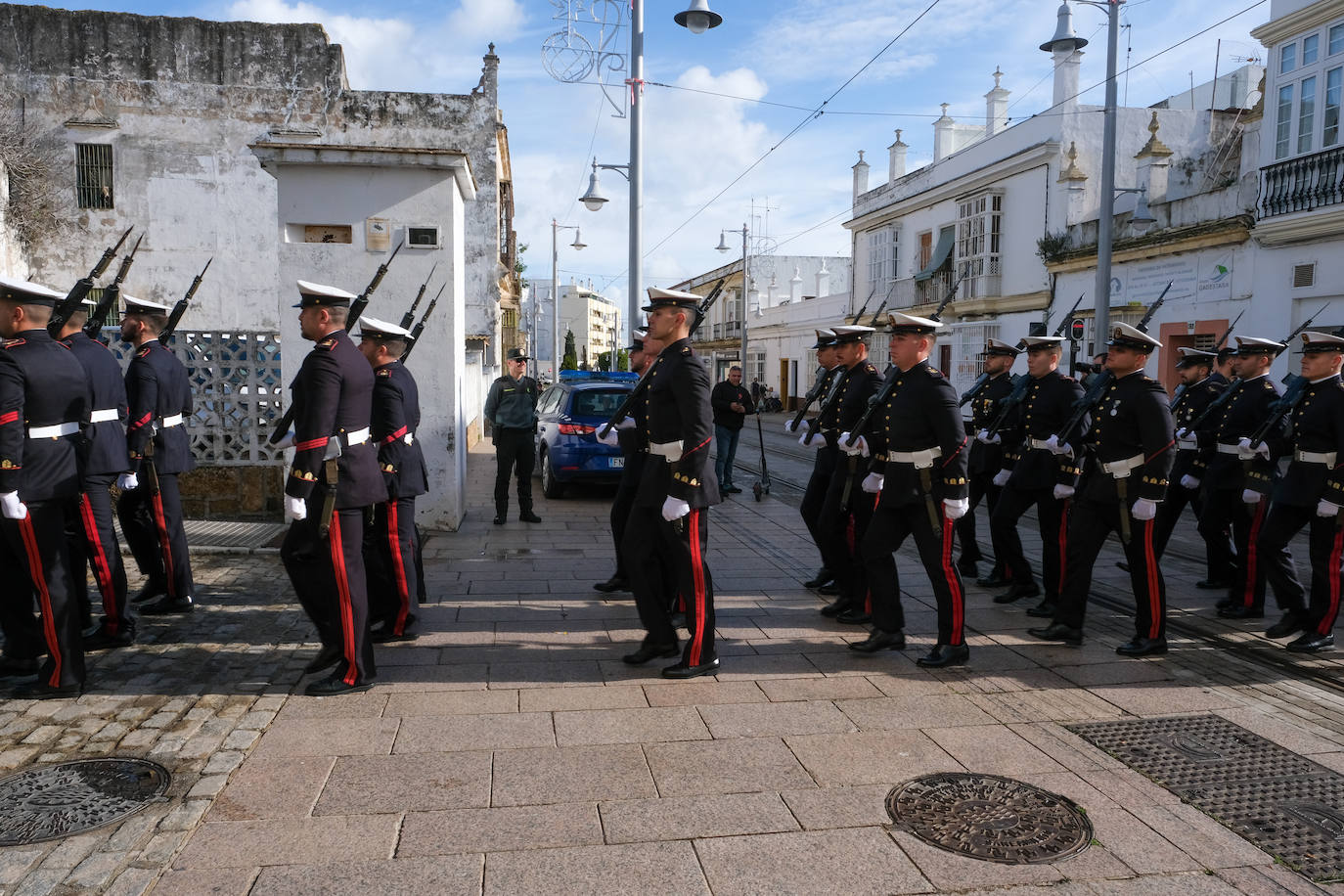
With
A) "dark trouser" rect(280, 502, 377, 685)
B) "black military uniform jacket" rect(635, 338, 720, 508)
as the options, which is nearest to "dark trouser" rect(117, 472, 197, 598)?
"dark trouser" rect(280, 502, 377, 685)

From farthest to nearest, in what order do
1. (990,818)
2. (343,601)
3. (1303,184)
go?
(1303,184)
(343,601)
(990,818)

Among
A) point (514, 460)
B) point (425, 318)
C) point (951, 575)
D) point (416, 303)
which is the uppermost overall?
point (416, 303)

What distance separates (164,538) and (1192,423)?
766 centimetres

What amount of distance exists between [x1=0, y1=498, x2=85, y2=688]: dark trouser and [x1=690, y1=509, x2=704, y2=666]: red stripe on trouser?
3.07 m

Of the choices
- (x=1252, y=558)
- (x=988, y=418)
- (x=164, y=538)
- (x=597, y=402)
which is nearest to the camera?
(x=164, y=538)

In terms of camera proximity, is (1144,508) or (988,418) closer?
(1144,508)

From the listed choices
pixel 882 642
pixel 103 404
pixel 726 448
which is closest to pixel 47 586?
pixel 103 404

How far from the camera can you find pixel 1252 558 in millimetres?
6734

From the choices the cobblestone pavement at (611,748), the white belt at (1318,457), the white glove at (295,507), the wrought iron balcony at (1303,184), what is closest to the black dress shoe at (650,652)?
the cobblestone pavement at (611,748)

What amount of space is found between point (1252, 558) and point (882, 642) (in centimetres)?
295

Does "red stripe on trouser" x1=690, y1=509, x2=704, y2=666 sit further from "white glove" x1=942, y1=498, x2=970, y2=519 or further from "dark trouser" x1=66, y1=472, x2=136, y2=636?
"dark trouser" x1=66, y1=472, x2=136, y2=636

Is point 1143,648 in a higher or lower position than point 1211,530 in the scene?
lower

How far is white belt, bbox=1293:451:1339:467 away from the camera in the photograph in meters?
5.82

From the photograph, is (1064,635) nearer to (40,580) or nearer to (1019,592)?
(1019,592)
